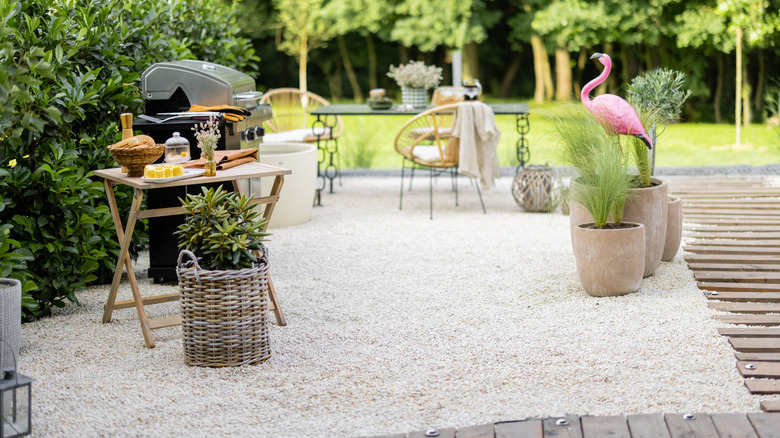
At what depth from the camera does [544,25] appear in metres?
15.0

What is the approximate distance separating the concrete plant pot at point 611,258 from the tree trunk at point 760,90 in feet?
37.5

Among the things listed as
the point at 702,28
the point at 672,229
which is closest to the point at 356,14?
the point at 702,28

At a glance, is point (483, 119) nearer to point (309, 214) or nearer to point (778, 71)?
point (309, 214)

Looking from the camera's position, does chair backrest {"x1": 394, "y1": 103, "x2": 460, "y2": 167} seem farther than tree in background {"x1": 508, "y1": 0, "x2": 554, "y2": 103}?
No

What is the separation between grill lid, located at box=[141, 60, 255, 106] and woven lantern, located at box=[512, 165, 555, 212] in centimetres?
272

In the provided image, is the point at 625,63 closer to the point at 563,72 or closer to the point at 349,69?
the point at 563,72

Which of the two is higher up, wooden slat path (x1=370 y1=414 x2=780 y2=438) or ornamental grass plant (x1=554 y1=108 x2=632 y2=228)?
ornamental grass plant (x1=554 y1=108 x2=632 y2=228)

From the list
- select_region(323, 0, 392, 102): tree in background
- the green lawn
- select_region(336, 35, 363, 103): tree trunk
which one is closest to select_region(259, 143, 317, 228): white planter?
the green lawn

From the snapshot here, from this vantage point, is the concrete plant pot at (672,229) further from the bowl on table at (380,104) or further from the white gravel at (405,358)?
the bowl on table at (380,104)

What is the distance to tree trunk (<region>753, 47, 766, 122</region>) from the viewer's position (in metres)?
14.5

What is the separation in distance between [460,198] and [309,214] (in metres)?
1.55

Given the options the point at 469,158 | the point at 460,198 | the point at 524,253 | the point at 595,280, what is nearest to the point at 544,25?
the point at 460,198

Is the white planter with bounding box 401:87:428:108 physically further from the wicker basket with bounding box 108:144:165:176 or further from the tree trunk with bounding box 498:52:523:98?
the tree trunk with bounding box 498:52:523:98

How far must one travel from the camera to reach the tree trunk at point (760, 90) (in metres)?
14.5
